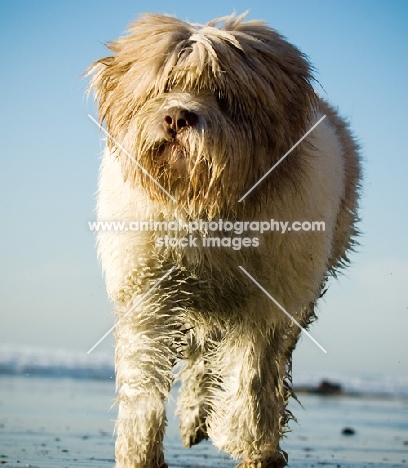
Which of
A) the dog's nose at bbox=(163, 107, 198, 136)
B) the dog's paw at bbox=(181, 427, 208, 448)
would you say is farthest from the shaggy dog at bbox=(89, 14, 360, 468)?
the dog's paw at bbox=(181, 427, 208, 448)

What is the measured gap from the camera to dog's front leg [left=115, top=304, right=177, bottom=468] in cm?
554

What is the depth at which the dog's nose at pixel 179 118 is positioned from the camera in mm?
4742

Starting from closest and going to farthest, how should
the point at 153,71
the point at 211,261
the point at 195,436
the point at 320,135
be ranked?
the point at 153,71 → the point at 211,261 → the point at 320,135 → the point at 195,436

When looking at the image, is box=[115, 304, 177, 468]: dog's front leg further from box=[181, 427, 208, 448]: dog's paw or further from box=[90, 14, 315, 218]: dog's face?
box=[181, 427, 208, 448]: dog's paw

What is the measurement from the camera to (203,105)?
486cm

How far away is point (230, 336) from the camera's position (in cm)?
599

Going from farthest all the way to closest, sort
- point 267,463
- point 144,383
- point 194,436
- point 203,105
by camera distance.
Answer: point 194,436
point 267,463
point 144,383
point 203,105

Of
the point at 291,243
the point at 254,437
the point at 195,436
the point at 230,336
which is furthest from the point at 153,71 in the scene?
the point at 195,436

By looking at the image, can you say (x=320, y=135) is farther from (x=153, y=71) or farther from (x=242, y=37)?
(x=153, y=71)

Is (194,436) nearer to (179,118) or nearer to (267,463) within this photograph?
(267,463)

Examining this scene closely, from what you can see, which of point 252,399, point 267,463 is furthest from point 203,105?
point 267,463

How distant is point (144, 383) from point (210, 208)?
1.18 metres

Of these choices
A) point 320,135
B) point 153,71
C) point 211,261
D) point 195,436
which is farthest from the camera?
point 195,436

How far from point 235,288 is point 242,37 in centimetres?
146
